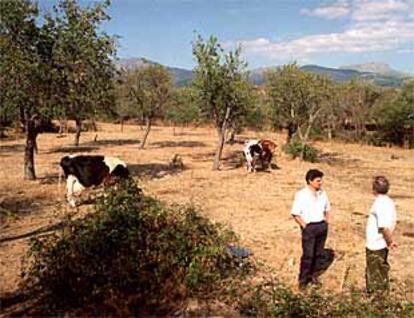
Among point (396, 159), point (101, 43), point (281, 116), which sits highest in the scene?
point (101, 43)

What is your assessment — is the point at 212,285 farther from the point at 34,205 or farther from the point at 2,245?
the point at 34,205

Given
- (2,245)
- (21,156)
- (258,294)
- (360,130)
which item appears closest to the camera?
(258,294)

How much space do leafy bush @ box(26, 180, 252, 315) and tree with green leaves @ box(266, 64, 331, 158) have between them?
65.1 ft

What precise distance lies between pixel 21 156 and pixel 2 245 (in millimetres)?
16889

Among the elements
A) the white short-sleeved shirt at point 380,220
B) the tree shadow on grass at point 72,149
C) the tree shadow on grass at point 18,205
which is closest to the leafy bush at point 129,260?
the white short-sleeved shirt at point 380,220

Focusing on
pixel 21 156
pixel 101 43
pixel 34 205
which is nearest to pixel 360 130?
pixel 21 156

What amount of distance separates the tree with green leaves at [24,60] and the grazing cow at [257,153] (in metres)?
9.12

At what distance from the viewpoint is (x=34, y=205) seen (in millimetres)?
13562

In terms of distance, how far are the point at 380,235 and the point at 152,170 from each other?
15278mm

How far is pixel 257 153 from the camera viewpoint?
2202 centimetres

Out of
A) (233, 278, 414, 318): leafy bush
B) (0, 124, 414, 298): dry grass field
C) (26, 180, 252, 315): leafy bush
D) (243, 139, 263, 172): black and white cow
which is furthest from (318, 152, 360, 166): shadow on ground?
(233, 278, 414, 318): leafy bush

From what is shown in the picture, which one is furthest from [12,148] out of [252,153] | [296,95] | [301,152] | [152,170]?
[296,95]

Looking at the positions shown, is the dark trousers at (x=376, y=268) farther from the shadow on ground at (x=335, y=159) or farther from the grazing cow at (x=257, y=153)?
the shadow on ground at (x=335, y=159)

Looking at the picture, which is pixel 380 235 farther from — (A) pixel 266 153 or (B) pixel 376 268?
(A) pixel 266 153
